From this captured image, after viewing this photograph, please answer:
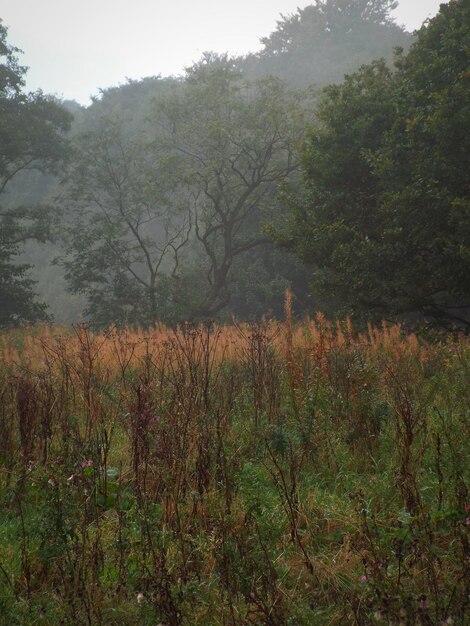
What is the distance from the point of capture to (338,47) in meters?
37.7

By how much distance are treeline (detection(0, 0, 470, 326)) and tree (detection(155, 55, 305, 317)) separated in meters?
0.08

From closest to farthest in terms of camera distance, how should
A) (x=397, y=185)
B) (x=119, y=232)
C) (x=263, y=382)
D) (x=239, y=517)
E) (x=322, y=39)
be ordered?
(x=239, y=517) < (x=263, y=382) < (x=397, y=185) < (x=119, y=232) < (x=322, y=39)

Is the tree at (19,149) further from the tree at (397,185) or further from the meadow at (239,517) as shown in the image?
the meadow at (239,517)

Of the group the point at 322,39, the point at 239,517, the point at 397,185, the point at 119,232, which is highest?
the point at 322,39

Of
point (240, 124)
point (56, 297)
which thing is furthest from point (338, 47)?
point (56, 297)

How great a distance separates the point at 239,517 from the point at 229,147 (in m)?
19.4

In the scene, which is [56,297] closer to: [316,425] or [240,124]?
[240,124]

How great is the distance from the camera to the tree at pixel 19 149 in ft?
63.6

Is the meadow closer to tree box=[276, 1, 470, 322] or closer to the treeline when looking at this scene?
tree box=[276, 1, 470, 322]

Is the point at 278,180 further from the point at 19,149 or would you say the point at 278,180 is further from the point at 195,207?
the point at 19,149

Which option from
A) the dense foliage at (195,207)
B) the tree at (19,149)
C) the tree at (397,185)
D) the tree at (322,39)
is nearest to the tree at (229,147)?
the dense foliage at (195,207)

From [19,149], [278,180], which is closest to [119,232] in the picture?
[19,149]

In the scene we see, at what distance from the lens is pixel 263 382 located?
603 cm

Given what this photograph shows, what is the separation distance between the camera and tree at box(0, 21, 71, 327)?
63.6 ft
